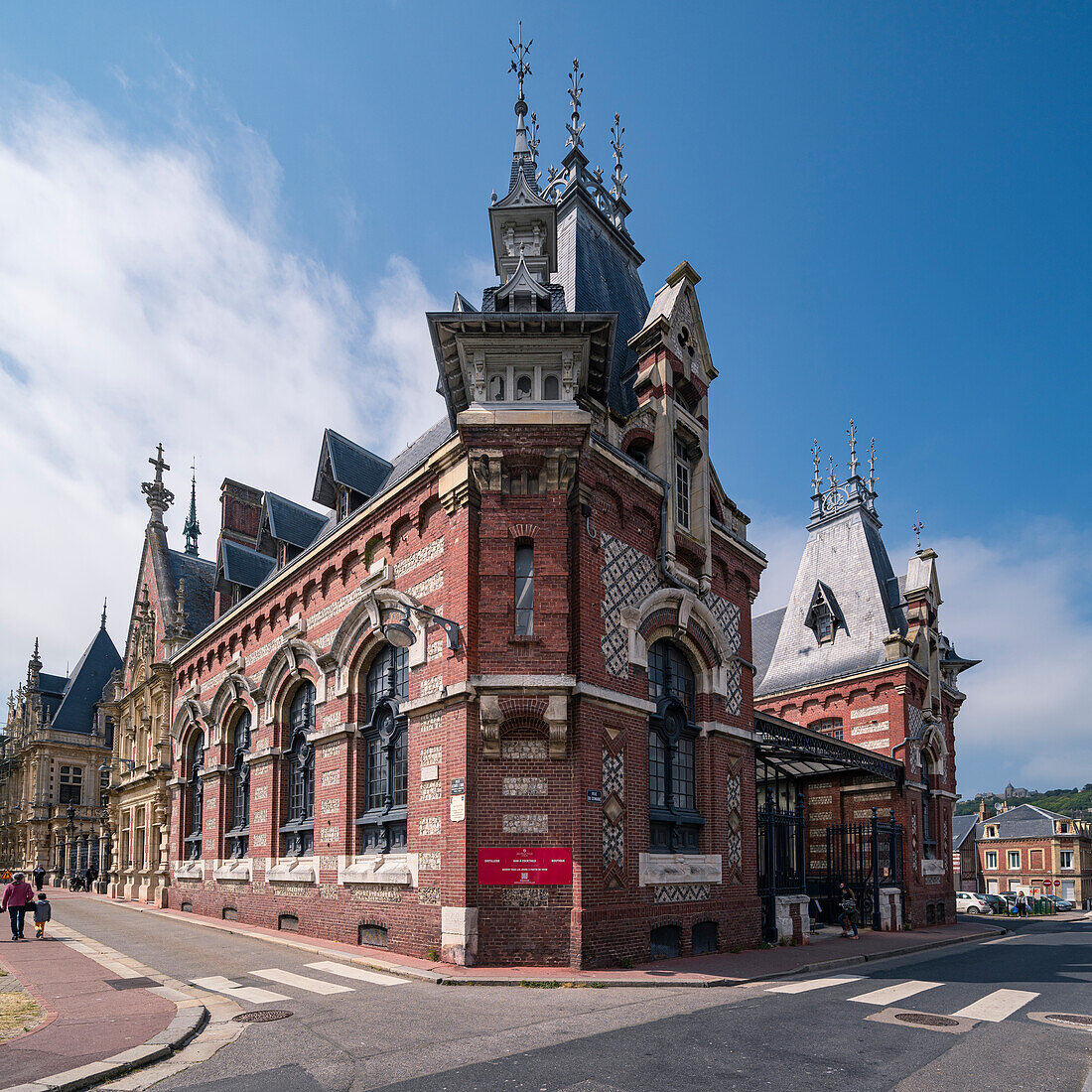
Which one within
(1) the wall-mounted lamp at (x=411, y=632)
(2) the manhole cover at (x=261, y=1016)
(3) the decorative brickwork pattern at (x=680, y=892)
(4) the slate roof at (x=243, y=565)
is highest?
(4) the slate roof at (x=243, y=565)

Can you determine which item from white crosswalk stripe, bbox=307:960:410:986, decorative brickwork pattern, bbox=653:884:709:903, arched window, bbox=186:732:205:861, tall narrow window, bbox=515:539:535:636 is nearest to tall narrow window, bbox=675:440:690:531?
tall narrow window, bbox=515:539:535:636

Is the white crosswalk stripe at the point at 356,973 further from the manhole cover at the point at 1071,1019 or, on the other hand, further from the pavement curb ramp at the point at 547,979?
the manhole cover at the point at 1071,1019

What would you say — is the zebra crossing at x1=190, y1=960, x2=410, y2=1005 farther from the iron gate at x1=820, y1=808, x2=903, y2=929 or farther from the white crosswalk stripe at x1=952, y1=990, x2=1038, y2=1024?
the iron gate at x1=820, y1=808, x2=903, y2=929

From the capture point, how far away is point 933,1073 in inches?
323

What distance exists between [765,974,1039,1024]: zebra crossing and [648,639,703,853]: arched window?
11.8 ft

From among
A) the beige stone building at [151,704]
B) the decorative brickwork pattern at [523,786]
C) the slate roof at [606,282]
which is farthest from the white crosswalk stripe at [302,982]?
the beige stone building at [151,704]

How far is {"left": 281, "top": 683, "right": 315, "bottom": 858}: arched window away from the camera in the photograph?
828 inches

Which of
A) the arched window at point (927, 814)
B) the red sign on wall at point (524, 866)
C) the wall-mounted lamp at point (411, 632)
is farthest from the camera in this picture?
the arched window at point (927, 814)

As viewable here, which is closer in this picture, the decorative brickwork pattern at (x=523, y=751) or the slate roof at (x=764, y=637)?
the decorative brickwork pattern at (x=523, y=751)

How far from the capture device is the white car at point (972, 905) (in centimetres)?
4878

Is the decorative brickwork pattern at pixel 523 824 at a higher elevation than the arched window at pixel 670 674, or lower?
lower

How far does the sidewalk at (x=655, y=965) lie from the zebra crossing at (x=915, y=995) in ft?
2.60

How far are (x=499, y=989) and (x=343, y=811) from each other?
7.28m

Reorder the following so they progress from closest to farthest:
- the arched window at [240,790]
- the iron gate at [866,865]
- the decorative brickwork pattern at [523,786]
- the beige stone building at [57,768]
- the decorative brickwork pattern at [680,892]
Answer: the decorative brickwork pattern at [523,786] < the decorative brickwork pattern at [680,892] < the arched window at [240,790] < the iron gate at [866,865] < the beige stone building at [57,768]
